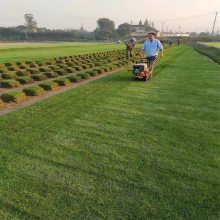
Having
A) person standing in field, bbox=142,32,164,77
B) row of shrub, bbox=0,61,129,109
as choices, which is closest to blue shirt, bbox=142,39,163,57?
person standing in field, bbox=142,32,164,77

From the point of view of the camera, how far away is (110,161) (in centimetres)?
431

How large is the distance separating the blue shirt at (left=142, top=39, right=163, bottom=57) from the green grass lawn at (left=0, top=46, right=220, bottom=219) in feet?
14.2

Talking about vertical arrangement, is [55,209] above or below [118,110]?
above

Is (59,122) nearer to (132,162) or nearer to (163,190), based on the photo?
(132,162)

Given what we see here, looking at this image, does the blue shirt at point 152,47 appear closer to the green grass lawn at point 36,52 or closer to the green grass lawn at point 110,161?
the green grass lawn at point 110,161

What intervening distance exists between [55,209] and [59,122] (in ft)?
10.0

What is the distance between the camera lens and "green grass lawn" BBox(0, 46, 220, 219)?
3215 mm

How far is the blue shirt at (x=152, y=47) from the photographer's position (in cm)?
1145

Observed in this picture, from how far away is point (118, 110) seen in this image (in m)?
7.14

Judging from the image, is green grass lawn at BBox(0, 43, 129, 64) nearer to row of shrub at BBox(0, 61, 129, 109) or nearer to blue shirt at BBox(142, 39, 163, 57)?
row of shrub at BBox(0, 61, 129, 109)

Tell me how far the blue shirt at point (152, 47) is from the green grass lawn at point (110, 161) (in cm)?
434

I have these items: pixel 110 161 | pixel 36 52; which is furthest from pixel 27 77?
pixel 36 52

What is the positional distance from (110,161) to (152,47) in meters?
8.14

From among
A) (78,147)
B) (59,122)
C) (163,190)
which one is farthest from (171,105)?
(163,190)
